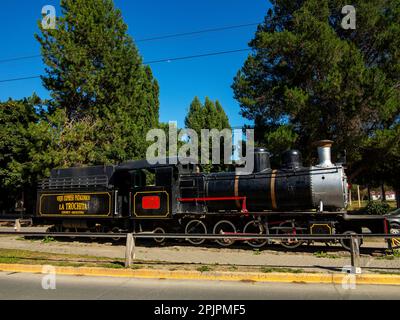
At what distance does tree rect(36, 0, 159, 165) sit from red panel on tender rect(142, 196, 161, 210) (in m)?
9.85

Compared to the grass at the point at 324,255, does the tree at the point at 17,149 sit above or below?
above

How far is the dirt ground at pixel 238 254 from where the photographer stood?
8771 millimetres

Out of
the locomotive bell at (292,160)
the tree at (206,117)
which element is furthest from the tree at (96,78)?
the locomotive bell at (292,160)

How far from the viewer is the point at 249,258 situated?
32.6 ft

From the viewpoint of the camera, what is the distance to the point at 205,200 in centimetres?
1304

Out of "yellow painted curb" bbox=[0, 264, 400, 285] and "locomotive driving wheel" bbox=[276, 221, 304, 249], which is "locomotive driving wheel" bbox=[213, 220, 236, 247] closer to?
"locomotive driving wheel" bbox=[276, 221, 304, 249]

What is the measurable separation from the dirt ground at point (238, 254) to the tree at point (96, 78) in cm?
982

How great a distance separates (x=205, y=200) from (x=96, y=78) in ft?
45.7

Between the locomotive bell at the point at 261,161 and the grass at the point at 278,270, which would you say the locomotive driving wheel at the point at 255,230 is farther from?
the grass at the point at 278,270

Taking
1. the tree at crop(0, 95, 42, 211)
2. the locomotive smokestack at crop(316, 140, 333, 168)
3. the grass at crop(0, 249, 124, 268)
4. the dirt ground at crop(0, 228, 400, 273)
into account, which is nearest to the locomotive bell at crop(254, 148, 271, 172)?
the locomotive smokestack at crop(316, 140, 333, 168)

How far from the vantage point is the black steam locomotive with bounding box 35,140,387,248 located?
11.6m
